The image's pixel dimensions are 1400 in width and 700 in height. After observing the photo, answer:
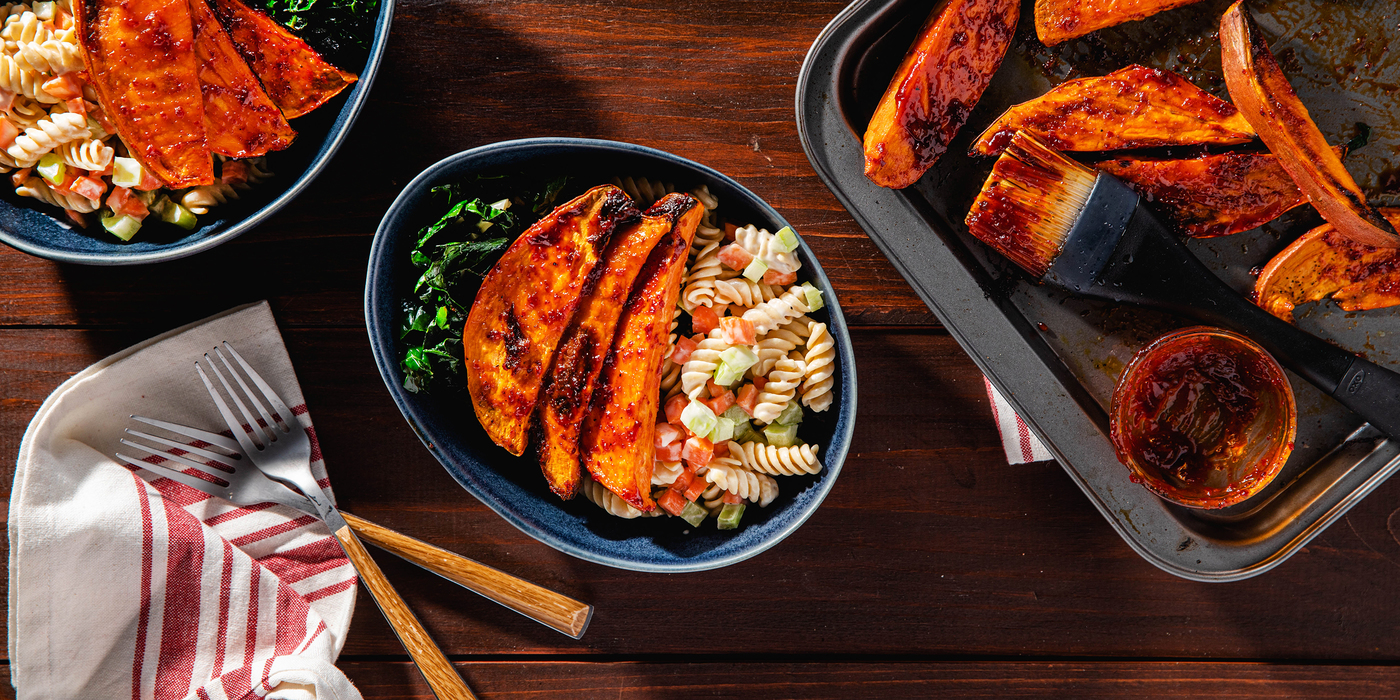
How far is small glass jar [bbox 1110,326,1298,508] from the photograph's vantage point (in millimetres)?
2283

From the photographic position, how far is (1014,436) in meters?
2.60

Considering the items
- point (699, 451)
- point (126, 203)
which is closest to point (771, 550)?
point (699, 451)

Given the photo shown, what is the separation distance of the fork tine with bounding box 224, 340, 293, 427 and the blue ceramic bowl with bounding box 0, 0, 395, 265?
0.42 m

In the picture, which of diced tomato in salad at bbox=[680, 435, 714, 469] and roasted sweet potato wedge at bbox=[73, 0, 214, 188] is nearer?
roasted sweet potato wedge at bbox=[73, 0, 214, 188]

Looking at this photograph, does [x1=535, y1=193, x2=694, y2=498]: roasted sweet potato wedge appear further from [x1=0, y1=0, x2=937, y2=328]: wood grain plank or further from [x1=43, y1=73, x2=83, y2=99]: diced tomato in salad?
[x1=43, y1=73, x2=83, y2=99]: diced tomato in salad

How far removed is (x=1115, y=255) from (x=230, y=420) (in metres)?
2.98

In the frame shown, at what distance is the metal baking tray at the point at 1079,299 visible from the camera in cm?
230

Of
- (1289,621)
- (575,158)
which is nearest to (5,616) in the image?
(575,158)

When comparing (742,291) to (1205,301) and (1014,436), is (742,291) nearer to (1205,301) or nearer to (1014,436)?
(1014,436)

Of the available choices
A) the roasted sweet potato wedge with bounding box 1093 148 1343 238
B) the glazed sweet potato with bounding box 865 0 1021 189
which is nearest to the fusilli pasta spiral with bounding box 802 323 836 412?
the glazed sweet potato with bounding box 865 0 1021 189

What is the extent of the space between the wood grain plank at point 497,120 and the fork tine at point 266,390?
0.19 meters

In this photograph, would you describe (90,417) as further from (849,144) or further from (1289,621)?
(1289,621)

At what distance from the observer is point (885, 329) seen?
2.60m

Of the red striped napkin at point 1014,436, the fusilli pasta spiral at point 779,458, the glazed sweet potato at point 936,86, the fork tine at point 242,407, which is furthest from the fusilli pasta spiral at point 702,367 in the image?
the fork tine at point 242,407
